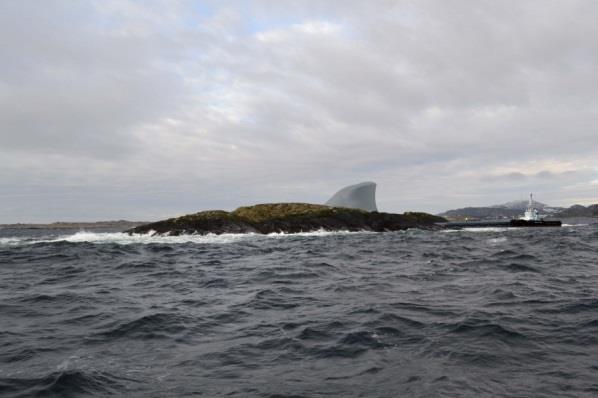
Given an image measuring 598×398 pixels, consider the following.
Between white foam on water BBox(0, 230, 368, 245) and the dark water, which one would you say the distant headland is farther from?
the dark water

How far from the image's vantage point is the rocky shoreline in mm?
65250

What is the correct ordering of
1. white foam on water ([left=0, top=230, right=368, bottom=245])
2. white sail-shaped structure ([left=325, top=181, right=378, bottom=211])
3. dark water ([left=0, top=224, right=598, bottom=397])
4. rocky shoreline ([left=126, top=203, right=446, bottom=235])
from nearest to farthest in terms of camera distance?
1. dark water ([left=0, top=224, right=598, bottom=397])
2. white foam on water ([left=0, top=230, right=368, bottom=245])
3. rocky shoreline ([left=126, top=203, right=446, bottom=235])
4. white sail-shaped structure ([left=325, top=181, right=378, bottom=211])

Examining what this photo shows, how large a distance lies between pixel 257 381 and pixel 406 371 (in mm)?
2677

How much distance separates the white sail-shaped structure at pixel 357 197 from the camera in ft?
414

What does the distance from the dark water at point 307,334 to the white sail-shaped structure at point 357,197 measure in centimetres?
10543

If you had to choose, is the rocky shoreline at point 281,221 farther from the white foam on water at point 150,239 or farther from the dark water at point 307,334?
the dark water at point 307,334

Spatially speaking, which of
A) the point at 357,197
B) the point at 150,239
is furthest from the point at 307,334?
the point at 357,197

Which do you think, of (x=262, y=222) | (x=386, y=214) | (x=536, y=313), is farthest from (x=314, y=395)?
(x=386, y=214)

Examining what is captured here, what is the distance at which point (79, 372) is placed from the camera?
796 centimetres

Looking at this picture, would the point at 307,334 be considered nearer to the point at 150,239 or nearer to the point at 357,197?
the point at 150,239

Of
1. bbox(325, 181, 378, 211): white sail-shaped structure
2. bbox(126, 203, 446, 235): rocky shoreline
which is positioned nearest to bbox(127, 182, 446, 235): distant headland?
bbox(126, 203, 446, 235): rocky shoreline

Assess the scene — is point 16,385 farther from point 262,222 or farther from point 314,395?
point 262,222

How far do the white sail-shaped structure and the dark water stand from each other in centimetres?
10543

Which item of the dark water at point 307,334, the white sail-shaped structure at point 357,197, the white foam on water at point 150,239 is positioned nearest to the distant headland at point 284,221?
the white foam on water at point 150,239
